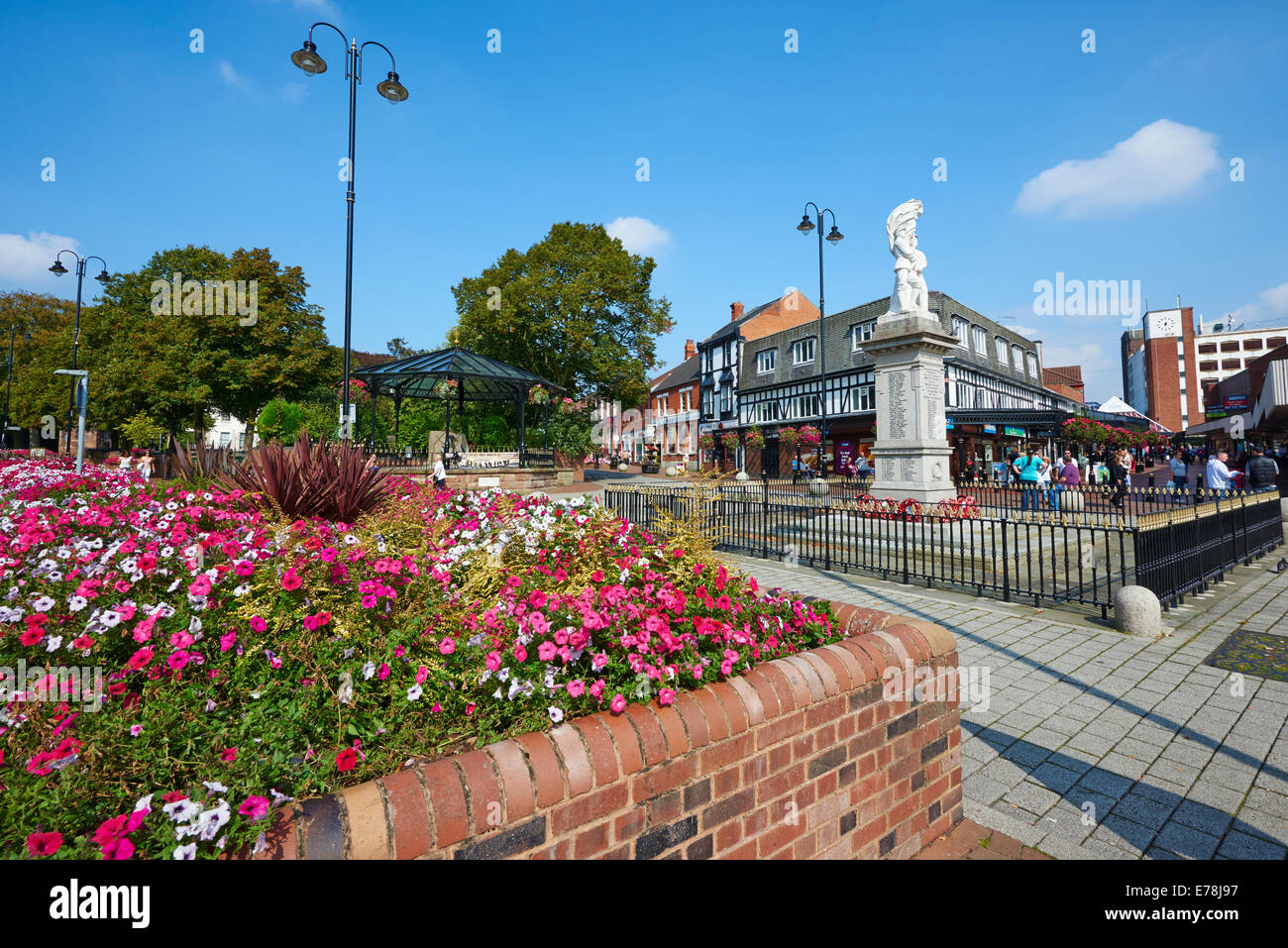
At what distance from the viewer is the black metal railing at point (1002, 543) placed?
7078mm

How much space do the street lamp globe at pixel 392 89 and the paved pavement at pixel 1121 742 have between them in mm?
14204

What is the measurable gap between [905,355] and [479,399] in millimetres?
18243

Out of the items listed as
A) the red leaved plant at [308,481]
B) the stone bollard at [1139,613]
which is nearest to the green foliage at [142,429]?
the red leaved plant at [308,481]

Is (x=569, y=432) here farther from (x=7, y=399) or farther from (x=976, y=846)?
(x=7, y=399)

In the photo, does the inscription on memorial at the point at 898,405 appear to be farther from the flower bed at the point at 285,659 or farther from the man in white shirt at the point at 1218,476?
the flower bed at the point at 285,659

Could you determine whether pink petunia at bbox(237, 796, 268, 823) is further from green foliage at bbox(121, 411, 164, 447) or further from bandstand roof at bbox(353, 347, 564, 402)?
green foliage at bbox(121, 411, 164, 447)

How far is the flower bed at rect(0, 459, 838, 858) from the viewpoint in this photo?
1.44 meters

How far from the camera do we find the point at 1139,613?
19.7 ft

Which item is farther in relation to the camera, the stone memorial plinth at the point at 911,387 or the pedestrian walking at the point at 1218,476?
the pedestrian walking at the point at 1218,476

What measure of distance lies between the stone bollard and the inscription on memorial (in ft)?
21.1

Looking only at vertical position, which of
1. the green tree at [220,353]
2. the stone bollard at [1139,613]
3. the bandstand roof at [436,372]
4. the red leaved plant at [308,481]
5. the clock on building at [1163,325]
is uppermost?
the clock on building at [1163,325]
